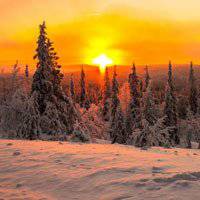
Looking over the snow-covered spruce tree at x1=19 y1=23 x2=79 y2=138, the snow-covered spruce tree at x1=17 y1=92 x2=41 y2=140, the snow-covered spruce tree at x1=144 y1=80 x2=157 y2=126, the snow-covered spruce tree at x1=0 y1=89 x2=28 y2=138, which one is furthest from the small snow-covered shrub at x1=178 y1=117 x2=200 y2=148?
the snow-covered spruce tree at x1=0 y1=89 x2=28 y2=138

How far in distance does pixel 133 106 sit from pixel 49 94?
871 inches

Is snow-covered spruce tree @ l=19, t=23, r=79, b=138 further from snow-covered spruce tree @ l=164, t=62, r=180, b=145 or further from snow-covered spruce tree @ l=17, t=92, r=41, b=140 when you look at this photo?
snow-covered spruce tree @ l=164, t=62, r=180, b=145

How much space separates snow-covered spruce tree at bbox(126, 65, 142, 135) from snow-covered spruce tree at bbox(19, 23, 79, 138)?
53.3 ft

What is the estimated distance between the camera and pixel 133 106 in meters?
50.3

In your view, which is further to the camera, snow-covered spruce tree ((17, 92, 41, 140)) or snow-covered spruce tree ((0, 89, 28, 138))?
snow-covered spruce tree ((0, 89, 28, 138))

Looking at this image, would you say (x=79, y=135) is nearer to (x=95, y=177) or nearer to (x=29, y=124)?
(x=29, y=124)

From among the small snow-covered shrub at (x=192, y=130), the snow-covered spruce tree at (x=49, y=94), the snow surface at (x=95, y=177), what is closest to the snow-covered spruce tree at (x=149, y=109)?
the snow-covered spruce tree at (x=49, y=94)

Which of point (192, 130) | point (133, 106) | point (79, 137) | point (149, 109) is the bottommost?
point (192, 130)

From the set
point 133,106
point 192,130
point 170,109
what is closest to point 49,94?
point 133,106

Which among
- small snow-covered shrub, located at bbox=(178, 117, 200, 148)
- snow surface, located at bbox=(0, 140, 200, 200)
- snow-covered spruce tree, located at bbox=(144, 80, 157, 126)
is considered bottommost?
small snow-covered shrub, located at bbox=(178, 117, 200, 148)

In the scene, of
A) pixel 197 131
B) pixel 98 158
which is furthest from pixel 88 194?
pixel 197 131

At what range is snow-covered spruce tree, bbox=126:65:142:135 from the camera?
47531 millimetres

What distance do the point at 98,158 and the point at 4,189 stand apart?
3.15 m

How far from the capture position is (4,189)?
7.57 meters
